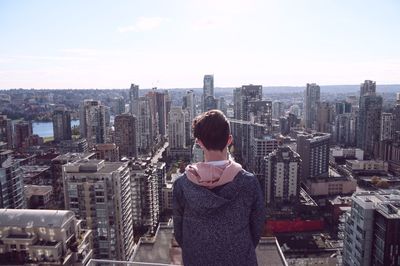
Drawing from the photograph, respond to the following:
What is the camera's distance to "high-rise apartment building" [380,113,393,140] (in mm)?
17078

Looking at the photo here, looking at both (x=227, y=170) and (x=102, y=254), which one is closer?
(x=227, y=170)

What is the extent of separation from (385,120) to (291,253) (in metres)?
11.7

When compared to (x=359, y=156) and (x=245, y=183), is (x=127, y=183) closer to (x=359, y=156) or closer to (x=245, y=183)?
(x=245, y=183)

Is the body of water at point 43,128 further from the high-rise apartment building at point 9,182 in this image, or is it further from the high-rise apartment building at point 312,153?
the high-rise apartment building at point 9,182

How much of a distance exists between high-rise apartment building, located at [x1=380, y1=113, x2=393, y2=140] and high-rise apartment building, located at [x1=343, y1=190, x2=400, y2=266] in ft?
44.0

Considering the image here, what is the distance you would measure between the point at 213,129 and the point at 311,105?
2600cm

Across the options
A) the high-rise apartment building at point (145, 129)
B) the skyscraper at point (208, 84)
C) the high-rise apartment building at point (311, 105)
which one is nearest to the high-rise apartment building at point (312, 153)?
the high-rise apartment building at point (145, 129)

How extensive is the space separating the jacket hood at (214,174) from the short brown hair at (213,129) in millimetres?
36

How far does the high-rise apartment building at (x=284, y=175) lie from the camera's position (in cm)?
1030

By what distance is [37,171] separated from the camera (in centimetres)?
1273

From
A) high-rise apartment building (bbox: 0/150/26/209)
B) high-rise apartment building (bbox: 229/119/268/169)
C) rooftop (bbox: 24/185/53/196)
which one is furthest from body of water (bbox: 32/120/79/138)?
high-rise apartment building (bbox: 0/150/26/209)

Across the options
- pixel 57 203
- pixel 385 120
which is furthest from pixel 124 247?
pixel 385 120

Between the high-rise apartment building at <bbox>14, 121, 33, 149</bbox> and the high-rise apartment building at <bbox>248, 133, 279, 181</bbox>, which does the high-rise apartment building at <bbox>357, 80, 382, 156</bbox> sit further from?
the high-rise apartment building at <bbox>14, 121, 33, 149</bbox>

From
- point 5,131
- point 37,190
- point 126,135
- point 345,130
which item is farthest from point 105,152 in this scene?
point 345,130
